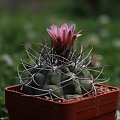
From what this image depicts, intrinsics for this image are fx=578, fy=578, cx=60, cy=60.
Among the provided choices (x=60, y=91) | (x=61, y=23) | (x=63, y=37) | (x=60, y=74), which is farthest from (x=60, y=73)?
(x=61, y=23)

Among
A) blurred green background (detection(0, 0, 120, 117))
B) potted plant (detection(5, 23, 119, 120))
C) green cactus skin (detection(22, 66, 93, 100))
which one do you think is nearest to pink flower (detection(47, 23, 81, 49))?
potted plant (detection(5, 23, 119, 120))

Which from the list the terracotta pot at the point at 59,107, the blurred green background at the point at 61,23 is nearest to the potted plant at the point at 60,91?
the terracotta pot at the point at 59,107

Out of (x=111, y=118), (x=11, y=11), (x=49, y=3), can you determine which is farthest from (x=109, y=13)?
(x=111, y=118)

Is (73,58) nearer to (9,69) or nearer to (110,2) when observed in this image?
(9,69)

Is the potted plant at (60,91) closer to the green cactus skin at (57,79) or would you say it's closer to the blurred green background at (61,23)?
the green cactus skin at (57,79)

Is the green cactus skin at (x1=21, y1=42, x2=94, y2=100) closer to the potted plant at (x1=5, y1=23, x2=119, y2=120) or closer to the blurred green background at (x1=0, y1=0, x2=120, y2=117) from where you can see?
the potted plant at (x1=5, y1=23, x2=119, y2=120)

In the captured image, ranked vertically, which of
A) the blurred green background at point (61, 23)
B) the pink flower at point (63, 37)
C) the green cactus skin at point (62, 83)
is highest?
the pink flower at point (63, 37)
